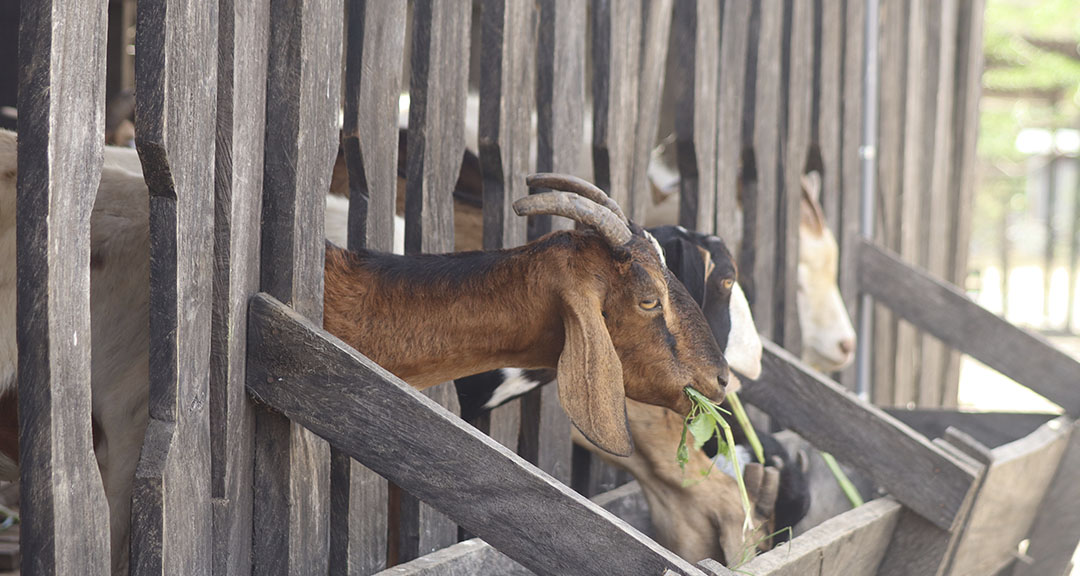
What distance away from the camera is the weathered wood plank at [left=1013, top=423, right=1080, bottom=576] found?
12.2 feet

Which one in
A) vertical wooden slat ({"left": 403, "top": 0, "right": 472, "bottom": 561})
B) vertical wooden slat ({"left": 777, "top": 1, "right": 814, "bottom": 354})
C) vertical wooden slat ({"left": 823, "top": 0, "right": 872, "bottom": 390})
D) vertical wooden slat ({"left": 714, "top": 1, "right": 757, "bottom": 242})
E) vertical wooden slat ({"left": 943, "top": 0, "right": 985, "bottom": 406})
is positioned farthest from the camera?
vertical wooden slat ({"left": 943, "top": 0, "right": 985, "bottom": 406})

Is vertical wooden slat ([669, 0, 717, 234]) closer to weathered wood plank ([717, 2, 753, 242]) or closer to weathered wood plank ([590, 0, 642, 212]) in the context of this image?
weathered wood plank ([717, 2, 753, 242])

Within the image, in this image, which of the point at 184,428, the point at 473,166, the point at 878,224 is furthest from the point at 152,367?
the point at 878,224

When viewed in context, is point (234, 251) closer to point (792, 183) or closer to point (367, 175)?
point (367, 175)

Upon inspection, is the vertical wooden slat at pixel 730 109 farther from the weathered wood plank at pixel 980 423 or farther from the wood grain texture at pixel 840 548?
the wood grain texture at pixel 840 548

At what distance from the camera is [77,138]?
5.34 feet

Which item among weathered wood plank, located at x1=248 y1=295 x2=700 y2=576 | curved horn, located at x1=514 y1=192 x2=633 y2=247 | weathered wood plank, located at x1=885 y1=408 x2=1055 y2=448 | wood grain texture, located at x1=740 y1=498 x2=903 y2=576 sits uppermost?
curved horn, located at x1=514 y1=192 x2=633 y2=247

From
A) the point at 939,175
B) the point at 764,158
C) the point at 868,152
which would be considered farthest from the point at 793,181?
the point at 939,175

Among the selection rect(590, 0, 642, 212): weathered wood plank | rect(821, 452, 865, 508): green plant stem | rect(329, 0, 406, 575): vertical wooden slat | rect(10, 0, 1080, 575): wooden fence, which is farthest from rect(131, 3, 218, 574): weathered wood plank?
rect(821, 452, 865, 508): green plant stem

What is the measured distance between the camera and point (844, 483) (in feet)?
12.1

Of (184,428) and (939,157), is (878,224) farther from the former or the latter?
(184,428)

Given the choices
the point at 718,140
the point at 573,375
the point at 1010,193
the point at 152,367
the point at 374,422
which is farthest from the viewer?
the point at 1010,193

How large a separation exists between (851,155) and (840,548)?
241 cm

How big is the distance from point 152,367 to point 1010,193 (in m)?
22.0
